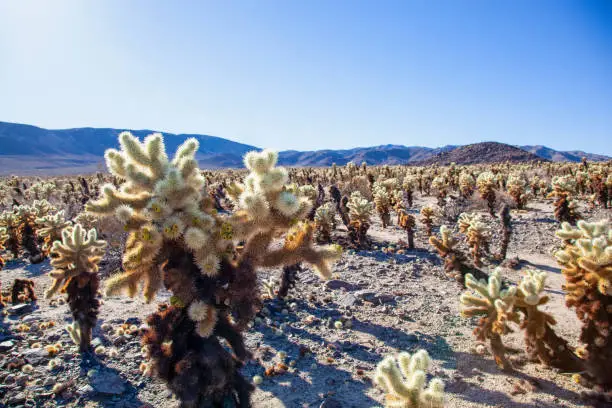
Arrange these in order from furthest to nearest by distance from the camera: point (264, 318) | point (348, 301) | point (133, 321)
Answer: point (348, 301)
point (264, 318)
point (133, 321)

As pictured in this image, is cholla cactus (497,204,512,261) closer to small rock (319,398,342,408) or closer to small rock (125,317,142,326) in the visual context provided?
small rock (319,398,342,408)

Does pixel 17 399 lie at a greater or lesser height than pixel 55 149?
lesser

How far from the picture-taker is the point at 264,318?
6406 millimetres

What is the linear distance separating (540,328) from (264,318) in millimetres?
4081

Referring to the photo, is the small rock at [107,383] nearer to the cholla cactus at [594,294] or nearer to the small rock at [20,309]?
the small rock at [20,309]

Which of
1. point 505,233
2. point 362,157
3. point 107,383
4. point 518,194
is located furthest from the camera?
point 362,157

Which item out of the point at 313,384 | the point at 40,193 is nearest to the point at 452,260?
the point at 313,384

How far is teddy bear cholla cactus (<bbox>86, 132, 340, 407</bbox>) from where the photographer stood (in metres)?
3.07

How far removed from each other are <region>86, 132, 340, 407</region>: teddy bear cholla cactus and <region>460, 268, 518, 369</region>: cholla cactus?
6.93ft

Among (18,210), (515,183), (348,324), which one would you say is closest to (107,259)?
(18,210)

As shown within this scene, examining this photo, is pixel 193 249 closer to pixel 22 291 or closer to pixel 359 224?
pixel 22 291

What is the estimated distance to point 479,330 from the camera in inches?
177

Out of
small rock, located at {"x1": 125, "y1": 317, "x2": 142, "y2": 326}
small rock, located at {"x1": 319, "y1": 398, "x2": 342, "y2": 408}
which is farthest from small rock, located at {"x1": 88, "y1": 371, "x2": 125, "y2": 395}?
small rock, located at {"x1": 319, "y1": 398, "x2": 342, "y2": 408}

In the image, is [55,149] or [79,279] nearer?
[79,279]
